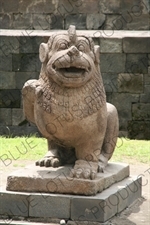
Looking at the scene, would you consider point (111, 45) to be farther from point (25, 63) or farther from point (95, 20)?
point (95, 20)

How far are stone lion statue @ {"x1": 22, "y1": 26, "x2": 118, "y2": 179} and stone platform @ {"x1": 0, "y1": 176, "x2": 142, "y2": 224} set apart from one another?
0.85 feet

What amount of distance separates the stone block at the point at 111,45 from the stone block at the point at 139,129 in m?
1.16

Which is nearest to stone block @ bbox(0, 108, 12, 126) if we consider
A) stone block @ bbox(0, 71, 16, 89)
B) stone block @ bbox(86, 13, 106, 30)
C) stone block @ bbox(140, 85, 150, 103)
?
stone block @ bbox(0, 71, 16, 89)

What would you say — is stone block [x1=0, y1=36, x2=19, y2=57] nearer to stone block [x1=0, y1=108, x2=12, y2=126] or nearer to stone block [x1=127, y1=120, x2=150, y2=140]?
stone block [x1=0, y1=108, x2=12, y2=126]

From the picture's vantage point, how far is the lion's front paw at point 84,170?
8.00m

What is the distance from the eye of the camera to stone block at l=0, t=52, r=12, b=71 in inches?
A: 538

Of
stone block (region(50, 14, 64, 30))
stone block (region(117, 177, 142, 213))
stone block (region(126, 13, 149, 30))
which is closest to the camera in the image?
stone block (region(117, 177, 142, 213))

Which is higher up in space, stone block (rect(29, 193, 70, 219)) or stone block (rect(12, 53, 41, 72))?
stone block (rect(12, 53, 41, 72))

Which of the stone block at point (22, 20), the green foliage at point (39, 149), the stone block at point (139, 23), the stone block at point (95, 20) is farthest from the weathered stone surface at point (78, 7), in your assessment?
the green foliage at point (39, 149)

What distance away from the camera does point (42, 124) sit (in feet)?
26.8

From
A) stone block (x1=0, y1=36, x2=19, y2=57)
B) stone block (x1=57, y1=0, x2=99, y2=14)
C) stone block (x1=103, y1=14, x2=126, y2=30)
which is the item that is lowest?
stone block (x1=0, y1=36, x2=19, y2=57)

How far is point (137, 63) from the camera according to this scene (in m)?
13.4

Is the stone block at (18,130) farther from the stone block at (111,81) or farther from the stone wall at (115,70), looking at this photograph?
the stone block at (111,81)

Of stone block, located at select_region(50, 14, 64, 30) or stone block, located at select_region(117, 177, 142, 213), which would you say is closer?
stone block, located at select_region(117, 177, 142, 213)
